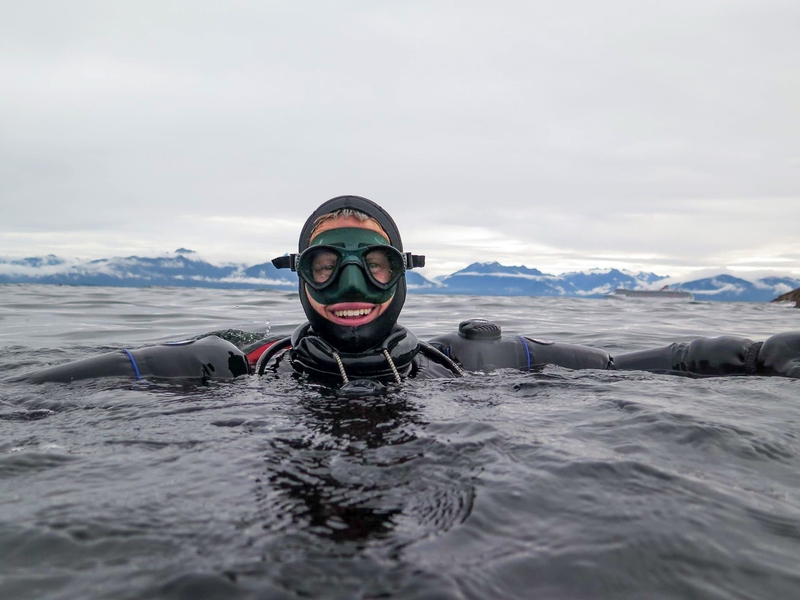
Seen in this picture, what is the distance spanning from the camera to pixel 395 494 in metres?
1.89

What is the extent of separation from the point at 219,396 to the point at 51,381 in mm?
1232

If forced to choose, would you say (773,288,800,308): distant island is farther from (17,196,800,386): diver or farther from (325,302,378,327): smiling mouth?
(325,302,378,327): smiling mouth

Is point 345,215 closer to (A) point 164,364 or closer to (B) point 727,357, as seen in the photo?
(A) point 164,364

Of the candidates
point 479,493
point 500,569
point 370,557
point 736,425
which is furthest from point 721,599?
point 736,425

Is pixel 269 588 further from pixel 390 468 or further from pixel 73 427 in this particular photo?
pixel 73 427

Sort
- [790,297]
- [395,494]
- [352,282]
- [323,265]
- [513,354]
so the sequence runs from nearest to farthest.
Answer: [395,494]
[352,282]
[323,265]
[513,354]
[790,297]

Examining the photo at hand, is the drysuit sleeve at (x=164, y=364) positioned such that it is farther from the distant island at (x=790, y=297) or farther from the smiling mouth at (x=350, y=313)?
the distant island at (x=790, y=297)

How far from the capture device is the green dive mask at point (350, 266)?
3.82m

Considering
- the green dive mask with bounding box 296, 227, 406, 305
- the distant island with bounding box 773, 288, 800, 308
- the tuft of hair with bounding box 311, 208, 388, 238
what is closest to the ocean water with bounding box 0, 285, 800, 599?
the green dive mask with bounding box 296, 227, 406, 305

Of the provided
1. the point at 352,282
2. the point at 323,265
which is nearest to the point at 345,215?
the point at 323,265

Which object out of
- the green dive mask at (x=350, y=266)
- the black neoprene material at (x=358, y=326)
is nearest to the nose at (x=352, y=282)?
the green dive mask at (x=350, y=266)

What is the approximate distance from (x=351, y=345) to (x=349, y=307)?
276mm

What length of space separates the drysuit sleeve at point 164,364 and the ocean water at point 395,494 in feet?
0.58

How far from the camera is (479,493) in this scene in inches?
74.9
